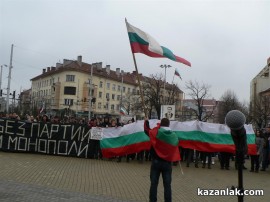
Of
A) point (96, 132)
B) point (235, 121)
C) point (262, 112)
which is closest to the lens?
point (235, 121)

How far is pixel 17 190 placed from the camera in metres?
8.76

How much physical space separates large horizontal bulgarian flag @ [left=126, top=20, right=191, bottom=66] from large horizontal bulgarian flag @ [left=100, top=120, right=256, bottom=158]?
7.13 meters

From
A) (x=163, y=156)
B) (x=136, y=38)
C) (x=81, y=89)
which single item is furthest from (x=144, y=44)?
(x=81, y=89)

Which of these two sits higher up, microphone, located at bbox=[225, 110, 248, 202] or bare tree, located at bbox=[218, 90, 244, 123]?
bare tree, located at bbox=[218, 90, 244, 123]

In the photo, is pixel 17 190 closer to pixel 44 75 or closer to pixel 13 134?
pixel 13 134

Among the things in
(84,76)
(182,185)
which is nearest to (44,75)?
(84,76)

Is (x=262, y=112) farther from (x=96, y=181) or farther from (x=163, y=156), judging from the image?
(x=163, y=156)

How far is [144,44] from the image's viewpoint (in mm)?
9633

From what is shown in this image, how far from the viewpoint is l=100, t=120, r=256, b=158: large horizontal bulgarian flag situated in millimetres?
16547

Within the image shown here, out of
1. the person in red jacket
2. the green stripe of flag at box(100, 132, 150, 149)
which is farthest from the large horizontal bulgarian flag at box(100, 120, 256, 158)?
the person in red jacket

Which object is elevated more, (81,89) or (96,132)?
(81,89)

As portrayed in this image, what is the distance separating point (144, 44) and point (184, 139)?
800 cm

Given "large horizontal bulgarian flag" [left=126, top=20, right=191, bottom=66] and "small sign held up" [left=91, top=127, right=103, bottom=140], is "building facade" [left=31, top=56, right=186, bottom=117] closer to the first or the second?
"small sign held up" [left=91, top=127, right=103, bottom=140]

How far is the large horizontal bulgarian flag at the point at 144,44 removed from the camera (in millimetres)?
9500
